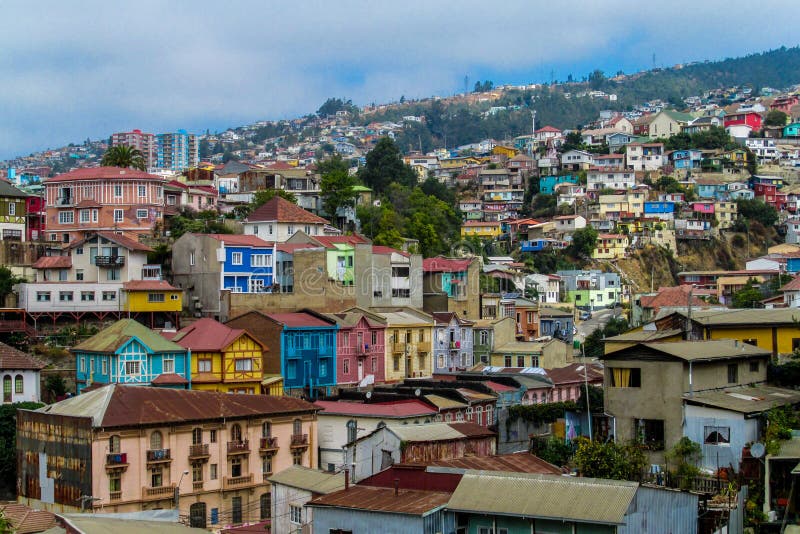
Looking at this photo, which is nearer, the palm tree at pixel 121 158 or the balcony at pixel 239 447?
the balcony at pixel 239 447

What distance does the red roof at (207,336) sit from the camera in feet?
161

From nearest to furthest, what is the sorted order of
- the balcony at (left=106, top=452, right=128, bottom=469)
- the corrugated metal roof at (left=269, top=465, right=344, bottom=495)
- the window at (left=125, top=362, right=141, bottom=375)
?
the corrugated metal roof at (left=269, top=465, right=344, bottom=495) < the balcony at (left=106, top=452, right=128, bottom=469) < the window at (left=125, top=362, right=141, bottom=375)

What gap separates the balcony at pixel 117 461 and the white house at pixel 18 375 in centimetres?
970

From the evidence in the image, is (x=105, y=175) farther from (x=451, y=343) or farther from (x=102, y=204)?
(x=451, y=343)

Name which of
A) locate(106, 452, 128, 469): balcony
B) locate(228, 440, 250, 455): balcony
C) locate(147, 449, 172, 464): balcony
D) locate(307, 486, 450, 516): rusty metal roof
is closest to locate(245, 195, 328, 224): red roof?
locate(228, 440, 250, 455): balcony

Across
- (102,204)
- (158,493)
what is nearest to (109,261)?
(102,204)

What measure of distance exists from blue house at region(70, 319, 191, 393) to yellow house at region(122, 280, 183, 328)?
19.6 feet

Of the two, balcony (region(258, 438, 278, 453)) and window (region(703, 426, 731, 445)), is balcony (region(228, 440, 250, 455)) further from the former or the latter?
window (region(703, 426, 731, 445))

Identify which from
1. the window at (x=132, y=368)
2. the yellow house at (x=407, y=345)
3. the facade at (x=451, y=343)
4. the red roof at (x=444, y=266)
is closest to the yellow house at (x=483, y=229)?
the red roof at (x=444, y=266)

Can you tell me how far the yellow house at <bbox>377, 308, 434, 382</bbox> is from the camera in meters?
57.3

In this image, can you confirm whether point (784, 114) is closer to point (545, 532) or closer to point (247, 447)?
point (247, 447)

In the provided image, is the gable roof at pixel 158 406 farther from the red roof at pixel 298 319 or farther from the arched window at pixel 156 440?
the red roof at pixel 298 319

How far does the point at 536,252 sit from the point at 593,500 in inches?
2991

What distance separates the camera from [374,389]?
50.6 m
